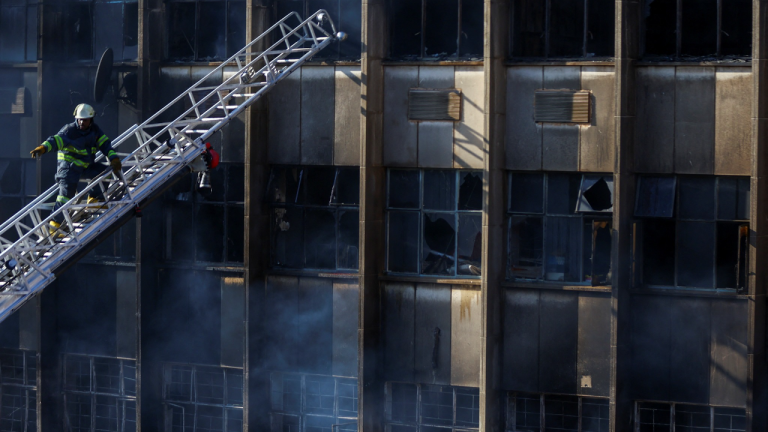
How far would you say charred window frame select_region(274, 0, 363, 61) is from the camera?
60.0 ft

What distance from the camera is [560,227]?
17.4 meters

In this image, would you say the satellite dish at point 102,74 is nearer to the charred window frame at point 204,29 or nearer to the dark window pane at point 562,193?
the charred window frame at point 204,29

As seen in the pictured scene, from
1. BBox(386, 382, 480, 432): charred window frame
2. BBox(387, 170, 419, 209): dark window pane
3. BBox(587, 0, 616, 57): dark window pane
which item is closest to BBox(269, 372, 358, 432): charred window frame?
BBox(386, 382, 480, 432): charred window frame

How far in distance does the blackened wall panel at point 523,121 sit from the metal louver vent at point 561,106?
174 mm

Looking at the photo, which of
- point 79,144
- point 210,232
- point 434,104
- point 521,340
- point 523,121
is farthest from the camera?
point 210,232

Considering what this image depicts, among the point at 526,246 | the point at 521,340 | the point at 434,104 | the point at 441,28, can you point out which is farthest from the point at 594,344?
the point at 441,28

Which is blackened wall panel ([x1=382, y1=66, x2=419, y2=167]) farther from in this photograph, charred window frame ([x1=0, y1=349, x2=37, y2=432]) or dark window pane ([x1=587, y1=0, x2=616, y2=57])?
charred window frame ([x1=0, y1=349, x2=37, y2=432])

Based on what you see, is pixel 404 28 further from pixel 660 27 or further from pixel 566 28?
pixel 660 27

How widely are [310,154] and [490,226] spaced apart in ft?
13.3

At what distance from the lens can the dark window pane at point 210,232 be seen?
62.8 ft

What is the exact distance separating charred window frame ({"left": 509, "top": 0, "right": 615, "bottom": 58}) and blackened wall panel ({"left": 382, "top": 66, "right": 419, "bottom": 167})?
7.44ft

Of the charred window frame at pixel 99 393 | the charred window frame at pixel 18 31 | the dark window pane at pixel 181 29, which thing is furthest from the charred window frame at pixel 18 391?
the dark window pane at pixel 181 29

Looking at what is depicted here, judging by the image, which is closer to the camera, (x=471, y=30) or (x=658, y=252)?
(x=658, y=252)

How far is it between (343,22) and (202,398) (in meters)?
8.56
